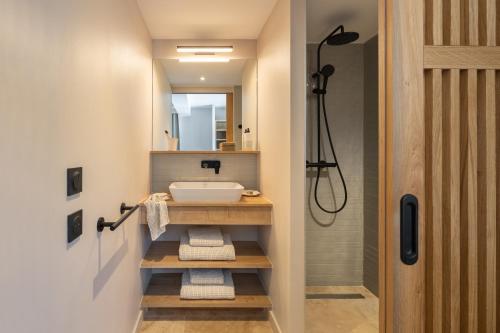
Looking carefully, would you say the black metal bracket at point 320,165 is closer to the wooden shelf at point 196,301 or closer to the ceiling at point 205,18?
the wooden shelf at point 196,301

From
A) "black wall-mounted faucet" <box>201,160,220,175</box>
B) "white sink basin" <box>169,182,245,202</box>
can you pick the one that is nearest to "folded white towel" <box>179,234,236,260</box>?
"white sink basin" <box>169,182,245,202</box>

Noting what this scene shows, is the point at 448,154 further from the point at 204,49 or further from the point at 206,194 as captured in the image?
the point at 204,49

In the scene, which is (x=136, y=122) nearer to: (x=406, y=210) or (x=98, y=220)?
(x=98, y=220)

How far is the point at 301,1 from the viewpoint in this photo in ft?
5.82

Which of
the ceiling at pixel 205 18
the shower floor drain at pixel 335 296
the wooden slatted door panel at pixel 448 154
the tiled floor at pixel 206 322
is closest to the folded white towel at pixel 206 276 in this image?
the tiled floor at pixel 206 322

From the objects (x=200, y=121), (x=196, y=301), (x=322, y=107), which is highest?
(x=322, y=107)

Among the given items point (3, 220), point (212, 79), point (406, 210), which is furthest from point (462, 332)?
point (212, 79)

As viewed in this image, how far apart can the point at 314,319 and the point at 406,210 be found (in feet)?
5.96

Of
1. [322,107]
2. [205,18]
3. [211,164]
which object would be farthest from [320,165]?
[205,18]

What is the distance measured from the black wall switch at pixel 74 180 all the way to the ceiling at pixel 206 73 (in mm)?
1951

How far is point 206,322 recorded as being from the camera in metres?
2.26

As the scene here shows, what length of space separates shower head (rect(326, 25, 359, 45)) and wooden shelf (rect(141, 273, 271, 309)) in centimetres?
218

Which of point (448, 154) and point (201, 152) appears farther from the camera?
point (201, 152)

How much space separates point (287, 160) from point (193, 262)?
3.63 feet
